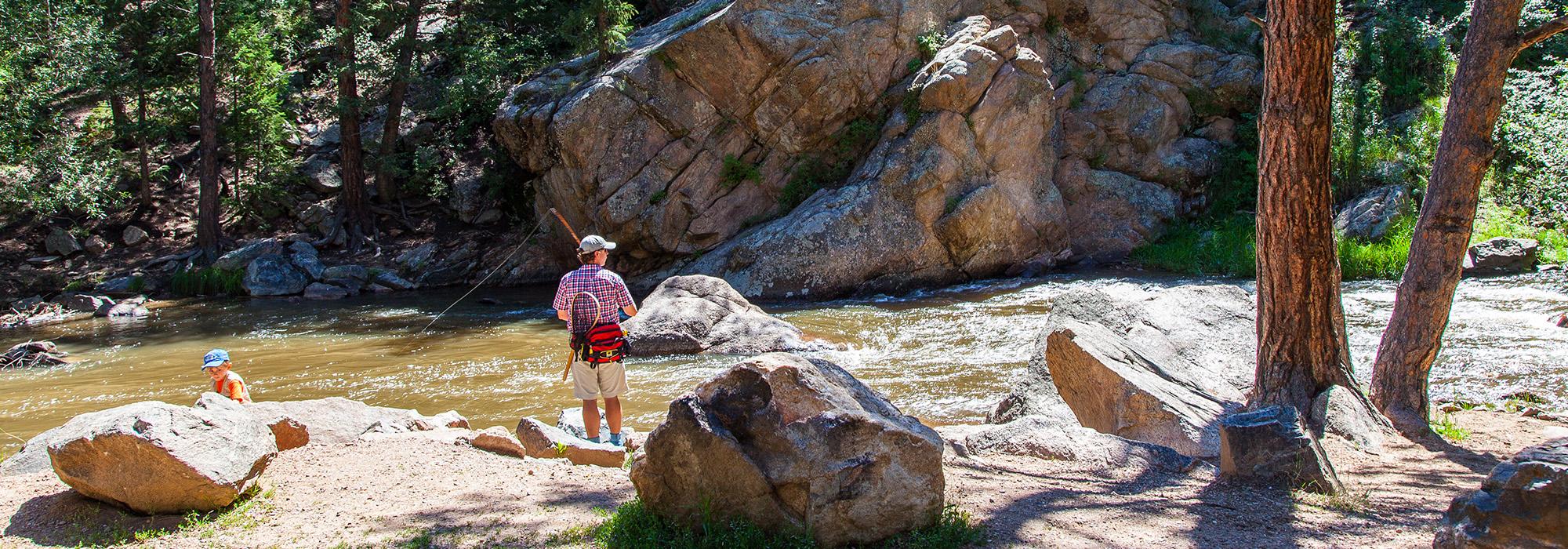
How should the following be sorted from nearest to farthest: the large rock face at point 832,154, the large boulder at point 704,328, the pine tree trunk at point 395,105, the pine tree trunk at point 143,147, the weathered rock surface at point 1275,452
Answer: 1. the weathered rock surface at point 1275,452
2. the large boulder at point 704,328
3. the large rock face at point 832,154
4. the pine tree trunk at point 143,147
5. the pine tree trunk at point 395,105

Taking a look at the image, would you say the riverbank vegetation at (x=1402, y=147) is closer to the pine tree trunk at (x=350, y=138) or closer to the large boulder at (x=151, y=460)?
the large boulder at (x=151, y=460)

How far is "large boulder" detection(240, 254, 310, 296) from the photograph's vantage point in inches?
744

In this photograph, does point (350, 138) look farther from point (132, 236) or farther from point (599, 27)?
point (599, 27)

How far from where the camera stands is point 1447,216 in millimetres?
7273

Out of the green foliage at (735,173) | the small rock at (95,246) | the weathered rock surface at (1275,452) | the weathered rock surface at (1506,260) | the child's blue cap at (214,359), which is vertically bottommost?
the weathered rock surface at (1275,452)

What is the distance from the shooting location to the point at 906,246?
630 inches

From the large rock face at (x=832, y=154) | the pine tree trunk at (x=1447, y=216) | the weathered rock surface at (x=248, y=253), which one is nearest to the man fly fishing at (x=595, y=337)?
the pine tree trunk at (x=1447, y=216)

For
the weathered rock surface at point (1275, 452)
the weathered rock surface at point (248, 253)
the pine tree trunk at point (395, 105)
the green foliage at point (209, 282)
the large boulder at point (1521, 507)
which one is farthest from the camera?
the pine tree trunk at point (395, 105)

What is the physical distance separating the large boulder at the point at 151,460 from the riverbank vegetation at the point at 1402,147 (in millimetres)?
14146

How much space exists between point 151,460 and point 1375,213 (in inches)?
689

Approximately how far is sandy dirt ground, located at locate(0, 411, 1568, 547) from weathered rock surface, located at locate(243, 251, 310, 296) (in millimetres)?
14459

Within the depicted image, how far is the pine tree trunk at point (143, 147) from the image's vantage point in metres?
20.1

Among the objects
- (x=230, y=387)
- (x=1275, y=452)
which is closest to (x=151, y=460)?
(x=230, y=387)

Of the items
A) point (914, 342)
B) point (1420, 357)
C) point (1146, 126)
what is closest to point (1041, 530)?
point (1420, 357)
